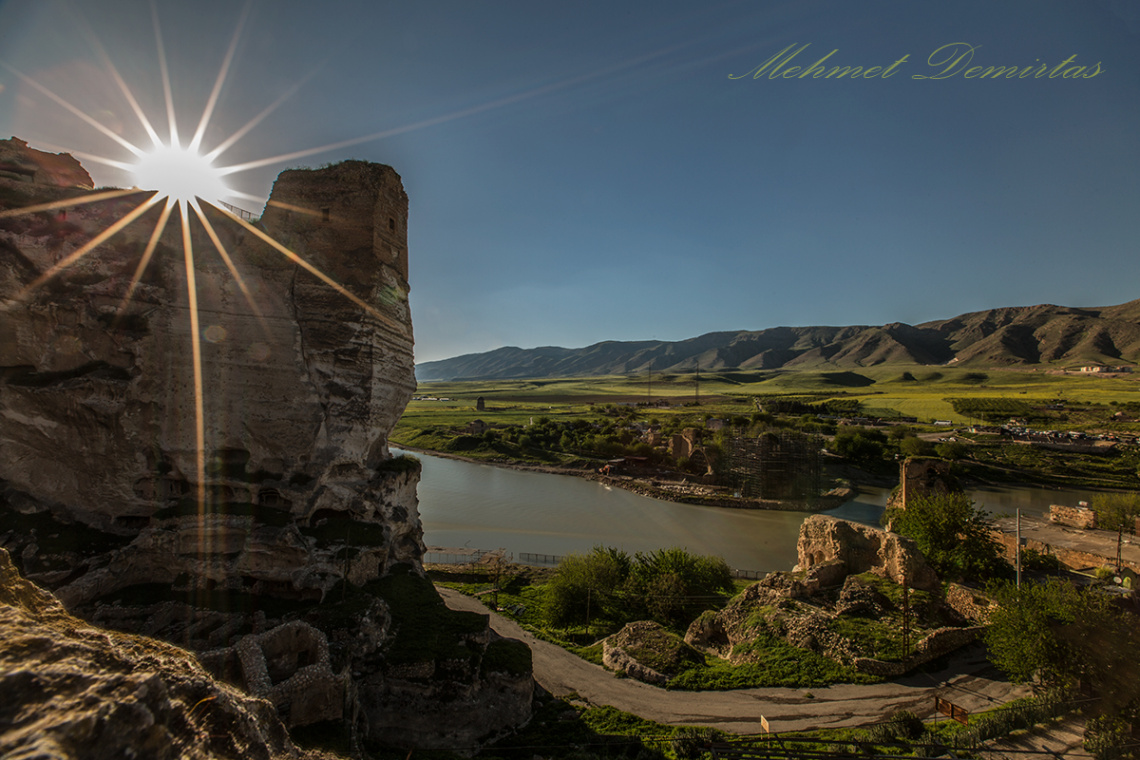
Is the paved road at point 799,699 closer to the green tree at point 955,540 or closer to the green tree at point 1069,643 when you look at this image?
the green tree at point 1069,643

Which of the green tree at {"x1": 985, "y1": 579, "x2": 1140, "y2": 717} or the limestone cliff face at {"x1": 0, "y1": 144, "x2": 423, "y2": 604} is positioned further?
the limestone cliff face at {"x1": 0, "y1": 144, "x2": 423, "y2": 604}

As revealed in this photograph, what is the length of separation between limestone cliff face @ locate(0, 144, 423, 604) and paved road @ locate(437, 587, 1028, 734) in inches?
325

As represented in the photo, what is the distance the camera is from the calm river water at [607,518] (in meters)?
34.8

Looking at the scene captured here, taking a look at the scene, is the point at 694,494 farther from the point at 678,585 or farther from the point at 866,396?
the point at 866,396

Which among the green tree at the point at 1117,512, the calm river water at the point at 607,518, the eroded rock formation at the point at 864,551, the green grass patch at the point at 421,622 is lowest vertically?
the calm river water at the point at 607,518

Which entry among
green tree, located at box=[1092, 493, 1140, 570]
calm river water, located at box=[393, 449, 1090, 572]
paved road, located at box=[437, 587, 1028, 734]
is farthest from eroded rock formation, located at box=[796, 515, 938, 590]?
green tree, located at box=[1092, 493, 1140, 570]

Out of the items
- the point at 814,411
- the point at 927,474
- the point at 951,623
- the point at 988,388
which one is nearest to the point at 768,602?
the point at 951,623

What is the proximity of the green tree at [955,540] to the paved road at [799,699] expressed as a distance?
4.65 metres

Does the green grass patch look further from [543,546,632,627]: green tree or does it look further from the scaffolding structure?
the scaffolding structure

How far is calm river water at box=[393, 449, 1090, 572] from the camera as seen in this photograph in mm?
34844

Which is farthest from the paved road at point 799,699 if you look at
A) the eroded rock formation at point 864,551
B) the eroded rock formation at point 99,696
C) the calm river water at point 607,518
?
the calm river water at point 607,518

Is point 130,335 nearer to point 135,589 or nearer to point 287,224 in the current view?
point 287,224

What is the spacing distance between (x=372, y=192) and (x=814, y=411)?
10132 centimetres

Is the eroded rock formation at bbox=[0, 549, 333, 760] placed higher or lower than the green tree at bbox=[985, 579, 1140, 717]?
higher
